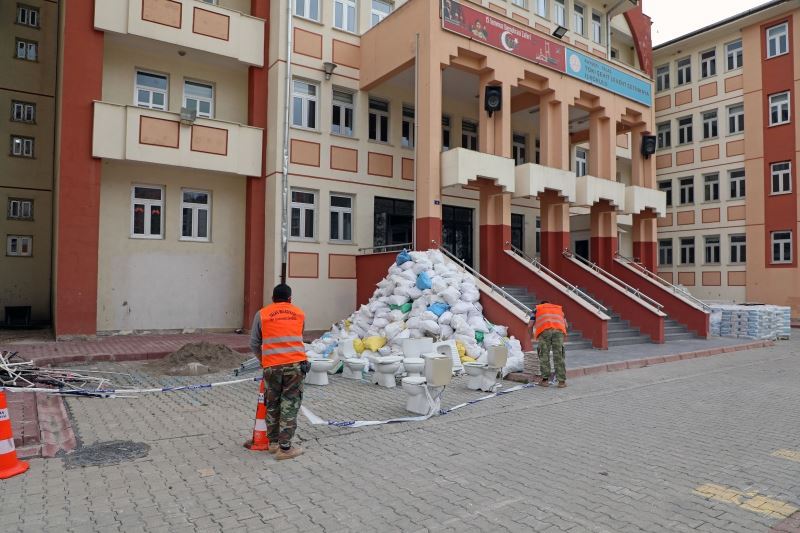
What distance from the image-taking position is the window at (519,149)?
22812mm

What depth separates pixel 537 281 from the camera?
1597 cm

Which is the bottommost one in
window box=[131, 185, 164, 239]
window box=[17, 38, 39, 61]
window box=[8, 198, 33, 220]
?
window box=[131, 185, 164, 239]

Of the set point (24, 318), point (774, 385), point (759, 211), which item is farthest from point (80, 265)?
point (759, 211)

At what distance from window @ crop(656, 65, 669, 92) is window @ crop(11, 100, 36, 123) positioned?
100 feet

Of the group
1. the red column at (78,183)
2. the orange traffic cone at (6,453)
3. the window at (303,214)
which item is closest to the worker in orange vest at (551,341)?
the orange traffic cone at (6,453)

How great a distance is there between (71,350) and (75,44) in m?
7.73

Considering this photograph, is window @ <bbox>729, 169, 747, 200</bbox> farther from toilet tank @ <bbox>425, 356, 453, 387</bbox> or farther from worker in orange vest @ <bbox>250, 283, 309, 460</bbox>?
worker in orange vest @ <bbox>250, 283, 309, 460</bbox>

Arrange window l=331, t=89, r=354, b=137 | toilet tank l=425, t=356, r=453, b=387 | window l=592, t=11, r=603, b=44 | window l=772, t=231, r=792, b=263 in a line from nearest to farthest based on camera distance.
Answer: toilet tank l=425, t=356, r=453, b=387 → window l=331, t=89, r=354, b=137 → window l=592, t=11, r=603, b=44 → window l=772, t=231, r=792, b=263

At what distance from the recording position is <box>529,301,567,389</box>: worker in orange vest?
9711 mm

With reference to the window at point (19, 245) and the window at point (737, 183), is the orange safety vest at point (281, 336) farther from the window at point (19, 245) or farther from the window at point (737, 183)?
the window at point (737, 183)

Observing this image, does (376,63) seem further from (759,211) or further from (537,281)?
(759,211)

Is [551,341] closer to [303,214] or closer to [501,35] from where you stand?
[303,214]

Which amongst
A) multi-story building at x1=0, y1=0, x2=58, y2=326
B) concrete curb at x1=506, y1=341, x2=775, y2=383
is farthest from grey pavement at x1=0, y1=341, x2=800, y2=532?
multi-story building at x1=0, y1=0, x2=58, y2=326

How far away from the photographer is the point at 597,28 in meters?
24.5
